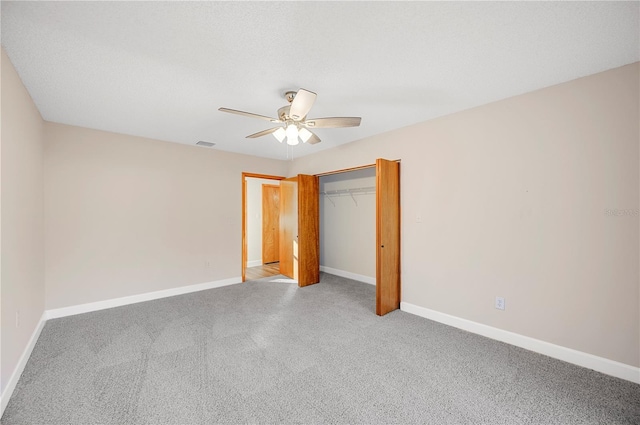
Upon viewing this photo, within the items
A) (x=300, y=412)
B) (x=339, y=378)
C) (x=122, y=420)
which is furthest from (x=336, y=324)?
(x=122, y=420)

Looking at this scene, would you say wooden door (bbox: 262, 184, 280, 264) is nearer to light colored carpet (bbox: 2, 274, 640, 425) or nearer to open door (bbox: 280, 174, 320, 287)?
open door (bbox: 280, 174, 320, 287)

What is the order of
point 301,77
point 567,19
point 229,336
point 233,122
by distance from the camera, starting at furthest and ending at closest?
1. point 233,122
2. point 229,336
3. point 301,77
4. point 567,19

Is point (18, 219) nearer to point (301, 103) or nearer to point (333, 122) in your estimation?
point (301, 103)

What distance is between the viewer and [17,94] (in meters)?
2.16

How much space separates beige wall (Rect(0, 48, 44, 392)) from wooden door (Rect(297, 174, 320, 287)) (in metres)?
3.20

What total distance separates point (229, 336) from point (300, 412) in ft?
4.34

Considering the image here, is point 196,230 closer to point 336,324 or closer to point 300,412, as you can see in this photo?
point 336,324

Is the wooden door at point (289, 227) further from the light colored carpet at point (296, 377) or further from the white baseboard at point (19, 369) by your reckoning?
the white baseboard at point (19, 369)

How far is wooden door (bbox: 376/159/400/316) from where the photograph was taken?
3268 millimetres

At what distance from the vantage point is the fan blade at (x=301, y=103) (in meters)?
1.94

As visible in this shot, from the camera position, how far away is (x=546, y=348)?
2.40m

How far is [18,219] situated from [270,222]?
4.84m

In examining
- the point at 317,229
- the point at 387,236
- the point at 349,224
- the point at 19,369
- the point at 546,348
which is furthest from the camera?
the point at 349,224

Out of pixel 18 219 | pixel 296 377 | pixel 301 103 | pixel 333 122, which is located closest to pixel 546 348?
pixel 296 377
